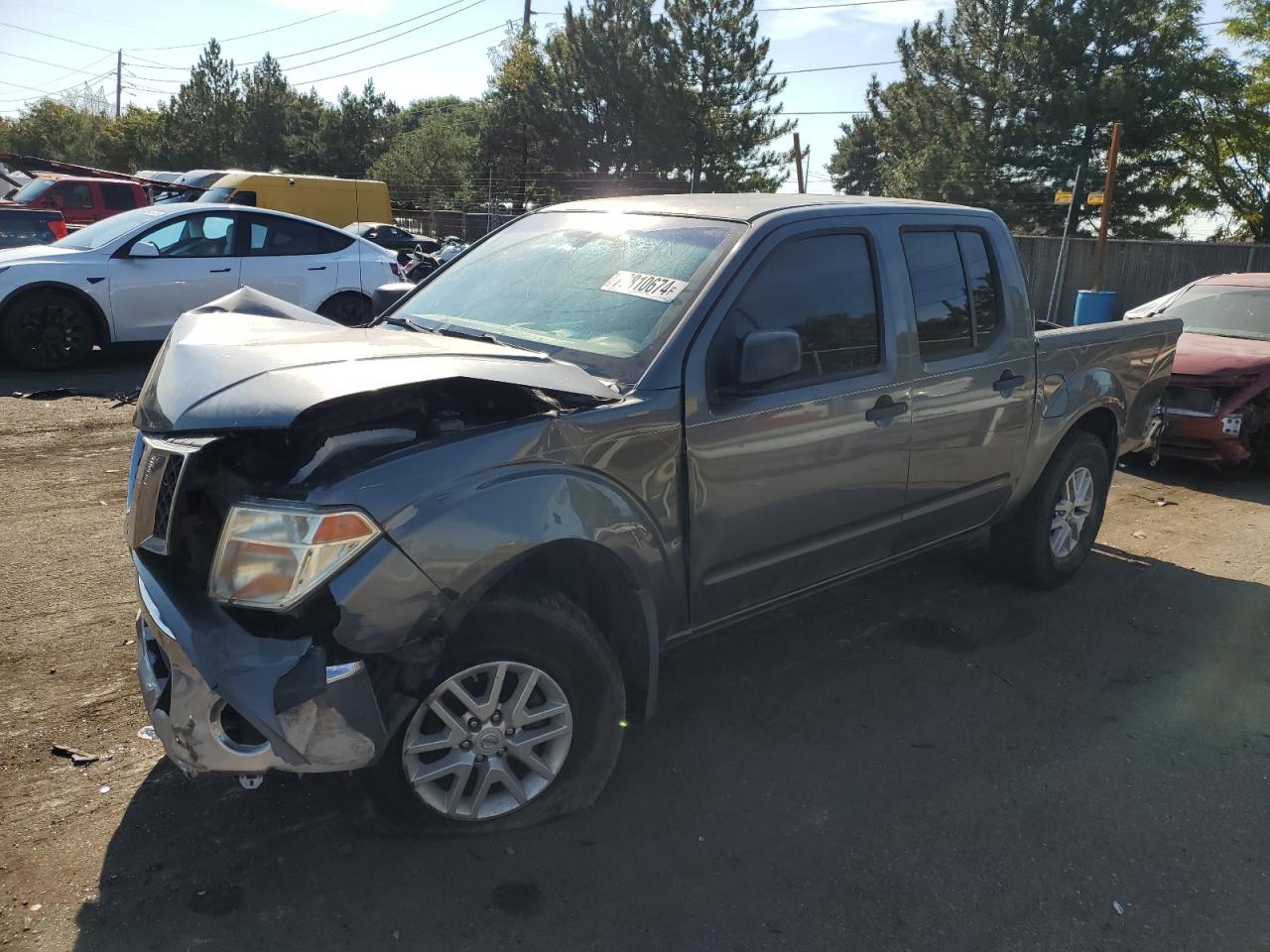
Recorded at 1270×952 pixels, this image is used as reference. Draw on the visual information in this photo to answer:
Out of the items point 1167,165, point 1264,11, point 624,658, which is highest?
point 1264,11

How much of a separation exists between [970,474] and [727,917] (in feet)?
8.06

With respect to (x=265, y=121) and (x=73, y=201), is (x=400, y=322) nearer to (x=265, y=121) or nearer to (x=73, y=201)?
(x=73, y=201)

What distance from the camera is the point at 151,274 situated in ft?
31.0

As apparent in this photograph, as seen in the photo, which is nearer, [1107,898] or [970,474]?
[1107,898]

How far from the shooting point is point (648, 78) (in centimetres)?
4100

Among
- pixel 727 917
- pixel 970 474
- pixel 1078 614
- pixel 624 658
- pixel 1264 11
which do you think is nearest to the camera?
pixel 727 917

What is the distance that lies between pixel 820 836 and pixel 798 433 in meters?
1.35

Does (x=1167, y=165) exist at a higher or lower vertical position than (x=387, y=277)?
higher

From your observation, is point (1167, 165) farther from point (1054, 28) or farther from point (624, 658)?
point (624, 658)

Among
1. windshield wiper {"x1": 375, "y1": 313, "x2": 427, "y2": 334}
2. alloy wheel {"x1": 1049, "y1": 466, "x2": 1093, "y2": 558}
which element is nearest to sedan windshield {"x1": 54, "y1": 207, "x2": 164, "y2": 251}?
windshield wiper {"x1": 375, "y1": 313, "x2": 427, "y2": 334}

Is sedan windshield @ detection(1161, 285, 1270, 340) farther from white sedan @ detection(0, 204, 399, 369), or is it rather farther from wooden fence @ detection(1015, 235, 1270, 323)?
wooden fence @ detection(1015, 235, 1270, 323)

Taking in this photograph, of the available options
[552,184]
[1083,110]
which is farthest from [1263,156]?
[552,184]

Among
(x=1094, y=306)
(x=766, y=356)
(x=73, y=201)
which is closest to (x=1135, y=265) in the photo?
(x=1094, y=306)

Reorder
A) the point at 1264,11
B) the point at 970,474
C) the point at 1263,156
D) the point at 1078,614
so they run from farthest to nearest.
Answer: the point at 1263,156, the point at 1264,11, the point at 1078,614, the point at 970,474
